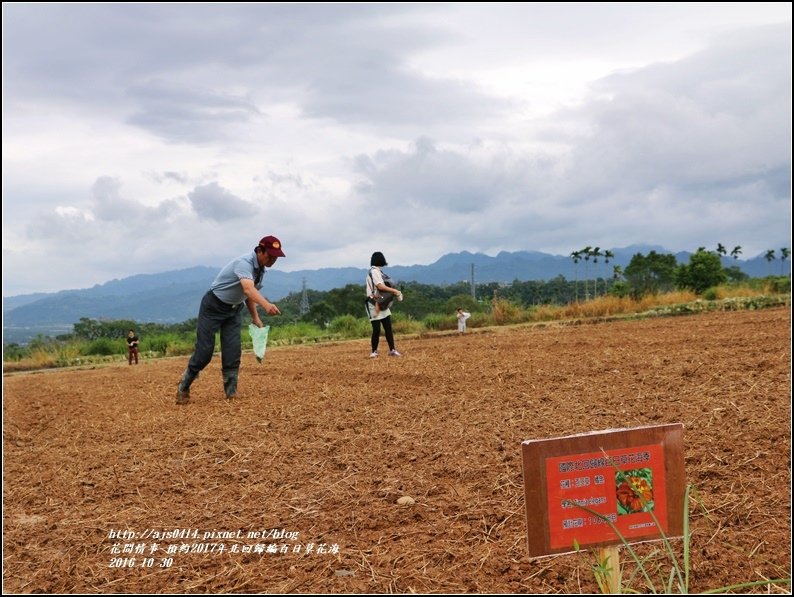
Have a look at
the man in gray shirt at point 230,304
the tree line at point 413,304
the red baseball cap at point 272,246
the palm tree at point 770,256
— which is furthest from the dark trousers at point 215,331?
the palm tree at point 770,256

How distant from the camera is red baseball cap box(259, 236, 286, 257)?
765 cm

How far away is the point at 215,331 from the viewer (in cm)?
795

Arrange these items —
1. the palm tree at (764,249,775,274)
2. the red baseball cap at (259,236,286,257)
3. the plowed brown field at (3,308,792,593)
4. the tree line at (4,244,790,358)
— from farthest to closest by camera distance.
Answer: the palm tree at (764,249,775,274)
the tree line at (4,244,790,358)
the red baseball cap at (259,236,286,257)
the plowed brown field at (3,308,792,593)

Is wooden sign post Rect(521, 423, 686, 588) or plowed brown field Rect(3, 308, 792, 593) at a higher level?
wooden sign post Rect(521, 423, 686, 588)

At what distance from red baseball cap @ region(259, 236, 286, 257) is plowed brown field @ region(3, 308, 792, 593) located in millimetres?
1483

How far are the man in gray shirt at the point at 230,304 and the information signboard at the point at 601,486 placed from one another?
17.0 ft

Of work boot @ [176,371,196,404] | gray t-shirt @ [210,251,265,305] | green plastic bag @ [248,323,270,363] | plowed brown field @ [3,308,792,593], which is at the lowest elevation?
plowed brown field @ [3,308,792,593]

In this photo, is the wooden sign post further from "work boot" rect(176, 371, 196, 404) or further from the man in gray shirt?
"work boot" rect(176, 371, 196, 404)

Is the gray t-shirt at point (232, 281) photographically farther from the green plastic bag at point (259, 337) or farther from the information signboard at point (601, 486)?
the information signboard at point (601, 486)

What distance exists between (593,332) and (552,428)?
365 inches

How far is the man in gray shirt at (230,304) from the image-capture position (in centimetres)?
766

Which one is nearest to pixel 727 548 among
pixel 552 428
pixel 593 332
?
pixel 552 428

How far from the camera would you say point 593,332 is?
14.3m

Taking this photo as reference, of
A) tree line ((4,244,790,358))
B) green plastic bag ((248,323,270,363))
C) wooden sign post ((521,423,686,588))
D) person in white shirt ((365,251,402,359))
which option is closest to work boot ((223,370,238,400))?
green plastic bag ((248,323,270,363))
